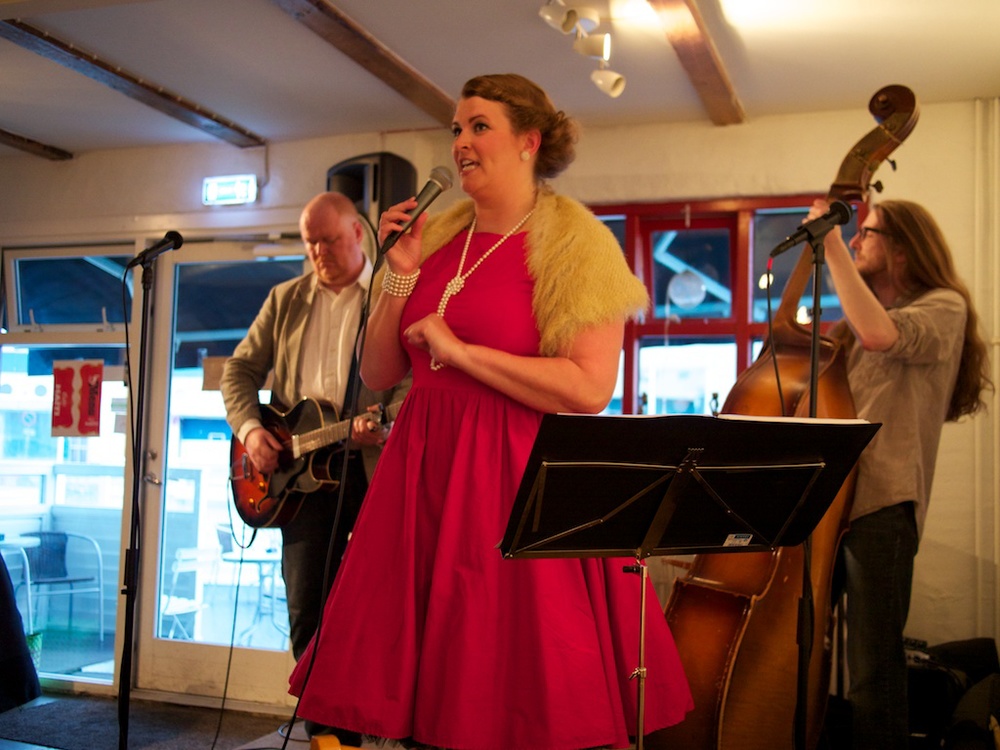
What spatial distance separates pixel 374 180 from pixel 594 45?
1379mm

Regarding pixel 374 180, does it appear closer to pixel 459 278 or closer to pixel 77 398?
pixel 77 398

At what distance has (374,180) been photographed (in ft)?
14.3

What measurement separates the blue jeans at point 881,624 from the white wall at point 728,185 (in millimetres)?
1361

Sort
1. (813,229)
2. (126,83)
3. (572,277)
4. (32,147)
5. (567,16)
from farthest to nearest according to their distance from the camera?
(32,147) → (126,83) → (567,16) → (813,229) → (572,277)

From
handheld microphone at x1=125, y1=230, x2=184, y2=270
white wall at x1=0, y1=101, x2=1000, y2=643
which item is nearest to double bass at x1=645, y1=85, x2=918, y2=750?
white wall at x1=0, y1=101, x2=1000, y2=643

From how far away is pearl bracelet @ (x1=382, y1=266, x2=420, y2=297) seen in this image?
6.25 ft

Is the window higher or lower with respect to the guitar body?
higher

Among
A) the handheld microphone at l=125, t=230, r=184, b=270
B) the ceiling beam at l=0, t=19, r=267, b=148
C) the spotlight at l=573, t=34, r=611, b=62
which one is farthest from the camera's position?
the ceiling beam at l=0, t=19, r=267, b=148

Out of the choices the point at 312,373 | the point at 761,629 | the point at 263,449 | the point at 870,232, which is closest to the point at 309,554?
the point at 263,449

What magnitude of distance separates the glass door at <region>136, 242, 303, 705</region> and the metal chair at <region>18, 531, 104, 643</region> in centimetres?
35

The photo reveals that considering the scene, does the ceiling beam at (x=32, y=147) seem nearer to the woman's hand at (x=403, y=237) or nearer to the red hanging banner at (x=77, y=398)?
the red hanging banner at (x=77, y=398)

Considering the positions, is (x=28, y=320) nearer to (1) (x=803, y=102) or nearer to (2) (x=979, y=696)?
(1) (x=803, y=102)

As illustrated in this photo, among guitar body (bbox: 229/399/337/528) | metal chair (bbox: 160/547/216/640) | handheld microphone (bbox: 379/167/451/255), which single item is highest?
handheld microphone (bbox: 379/167/451/255)

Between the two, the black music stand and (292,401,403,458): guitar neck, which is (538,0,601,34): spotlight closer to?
(292,401,403,458): guitar neck
